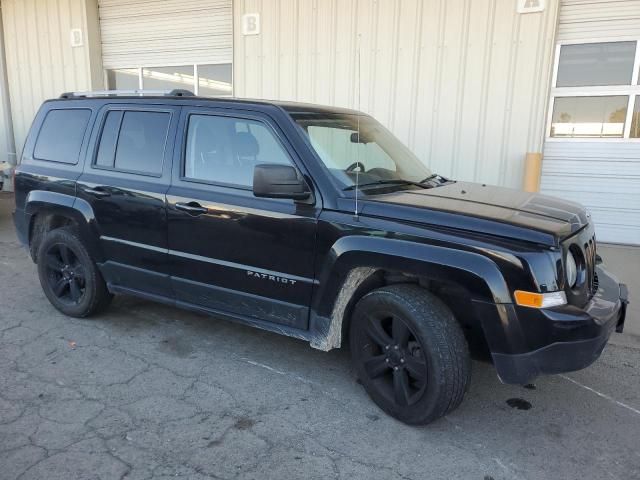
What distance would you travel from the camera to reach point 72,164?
4316 millimetres

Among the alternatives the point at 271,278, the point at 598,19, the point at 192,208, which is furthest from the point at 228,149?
the point at 598,19

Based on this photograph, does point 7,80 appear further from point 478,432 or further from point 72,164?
point 478,432

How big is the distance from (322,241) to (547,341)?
1.39 metres

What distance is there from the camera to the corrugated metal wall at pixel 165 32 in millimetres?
9109

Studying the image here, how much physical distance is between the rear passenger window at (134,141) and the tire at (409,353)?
6.53 feet

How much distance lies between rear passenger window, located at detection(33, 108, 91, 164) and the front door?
3.92 ft

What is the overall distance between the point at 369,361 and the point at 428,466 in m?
0.72

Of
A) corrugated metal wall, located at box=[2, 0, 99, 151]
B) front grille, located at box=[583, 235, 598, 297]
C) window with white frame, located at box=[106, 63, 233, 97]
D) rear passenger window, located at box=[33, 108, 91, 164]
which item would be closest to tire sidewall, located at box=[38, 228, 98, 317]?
rear passenger window, located at box=[33, 108, 91, 164]

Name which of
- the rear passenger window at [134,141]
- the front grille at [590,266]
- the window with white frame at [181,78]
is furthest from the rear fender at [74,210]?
the window with white frame at [181,78]

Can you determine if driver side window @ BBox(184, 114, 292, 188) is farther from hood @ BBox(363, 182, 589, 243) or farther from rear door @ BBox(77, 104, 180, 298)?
hood @ BBox(363, 182, 589, 243)

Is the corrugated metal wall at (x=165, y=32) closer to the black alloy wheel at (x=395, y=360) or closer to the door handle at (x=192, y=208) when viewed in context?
the door handle at (x=192, y=208)

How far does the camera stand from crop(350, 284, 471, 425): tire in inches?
111

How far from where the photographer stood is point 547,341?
260 centimetres

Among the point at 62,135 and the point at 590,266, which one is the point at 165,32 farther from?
the point at 590,266
